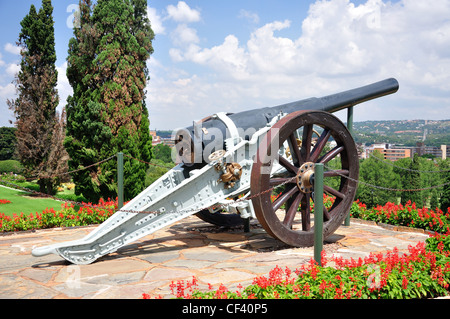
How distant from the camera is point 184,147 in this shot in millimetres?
5875

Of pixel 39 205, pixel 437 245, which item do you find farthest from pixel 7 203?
pixel 437 245

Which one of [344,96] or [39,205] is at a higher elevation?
[344,96]

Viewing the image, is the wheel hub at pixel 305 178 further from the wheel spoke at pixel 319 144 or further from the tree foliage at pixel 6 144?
the tree foliage at pixel 6 144

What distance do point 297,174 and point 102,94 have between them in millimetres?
10442

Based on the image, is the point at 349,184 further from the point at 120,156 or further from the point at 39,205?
the point at 39,205

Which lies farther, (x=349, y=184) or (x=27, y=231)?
(x=27, y=231)

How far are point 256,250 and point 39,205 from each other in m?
10.6

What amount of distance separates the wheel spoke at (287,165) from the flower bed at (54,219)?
332cm

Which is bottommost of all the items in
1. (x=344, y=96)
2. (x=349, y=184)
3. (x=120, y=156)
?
(x=349, y=184)

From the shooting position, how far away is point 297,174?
5.55 m

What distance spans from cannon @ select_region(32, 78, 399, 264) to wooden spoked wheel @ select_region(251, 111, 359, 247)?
13 millimetres

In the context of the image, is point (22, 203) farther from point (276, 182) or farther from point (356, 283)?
point (356, 283)

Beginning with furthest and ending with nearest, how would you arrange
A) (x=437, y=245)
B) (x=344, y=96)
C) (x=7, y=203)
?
(x=7, y=203), (x=344, y=96), (x=437, y=245)

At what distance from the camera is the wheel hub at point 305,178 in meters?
5.58
